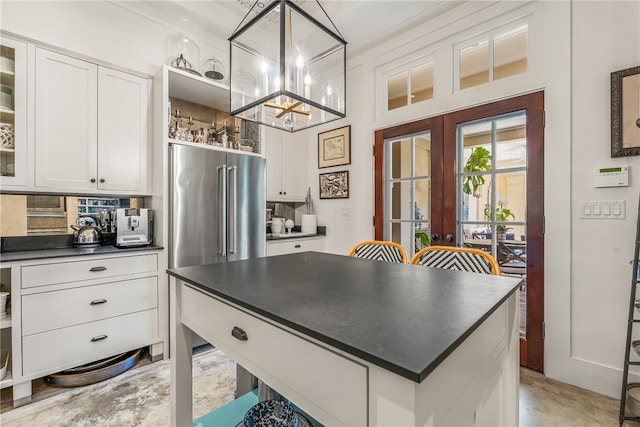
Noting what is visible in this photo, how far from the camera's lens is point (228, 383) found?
2057 millimetres

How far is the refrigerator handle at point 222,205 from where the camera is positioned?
107 inches

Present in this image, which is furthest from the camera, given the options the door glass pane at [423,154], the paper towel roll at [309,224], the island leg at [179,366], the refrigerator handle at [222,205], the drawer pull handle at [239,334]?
the paper towel roll at [309,224]

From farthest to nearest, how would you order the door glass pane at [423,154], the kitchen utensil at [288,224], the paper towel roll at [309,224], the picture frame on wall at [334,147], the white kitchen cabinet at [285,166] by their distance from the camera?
the kitchen utensil at [288,224]
the paper towel roll at [309,224]
the white kitchen cabinet at [285,166]
the picture frame on wall at [334,147]
the door glass pane at [423,154]

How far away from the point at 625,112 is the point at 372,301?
215 cm

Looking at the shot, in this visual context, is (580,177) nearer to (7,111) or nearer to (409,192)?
(409,192)

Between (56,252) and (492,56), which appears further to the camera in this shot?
(492,56)

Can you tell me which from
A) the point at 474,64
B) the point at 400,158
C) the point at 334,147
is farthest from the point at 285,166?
the point at 474,64

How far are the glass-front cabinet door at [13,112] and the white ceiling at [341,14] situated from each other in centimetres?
90

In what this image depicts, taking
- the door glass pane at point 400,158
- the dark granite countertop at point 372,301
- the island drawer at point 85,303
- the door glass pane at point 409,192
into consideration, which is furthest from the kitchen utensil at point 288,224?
the dark granite countertop at point 372,301

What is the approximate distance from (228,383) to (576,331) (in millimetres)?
2404

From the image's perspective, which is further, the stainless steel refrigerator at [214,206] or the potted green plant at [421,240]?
the potted green plant at [421,240]

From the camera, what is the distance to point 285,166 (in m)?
3.74

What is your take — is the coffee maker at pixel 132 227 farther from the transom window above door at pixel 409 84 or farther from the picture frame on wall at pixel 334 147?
the transom window above door at pixel 409 84

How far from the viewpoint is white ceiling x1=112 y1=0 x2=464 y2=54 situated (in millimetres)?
2570
